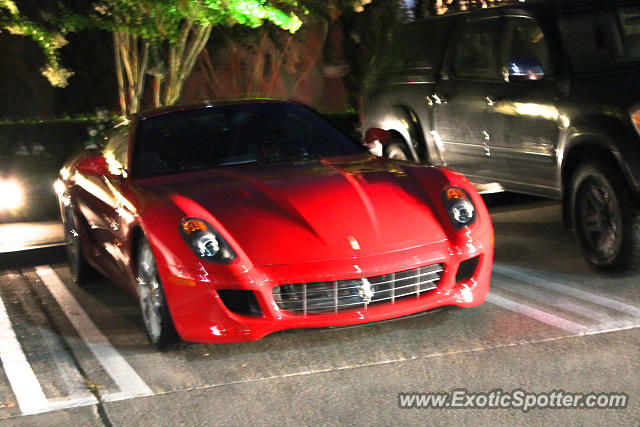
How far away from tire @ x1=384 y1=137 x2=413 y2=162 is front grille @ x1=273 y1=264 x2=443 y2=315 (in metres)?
4.04

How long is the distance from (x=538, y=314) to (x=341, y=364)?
1.39 metres

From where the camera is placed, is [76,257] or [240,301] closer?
[240,301]

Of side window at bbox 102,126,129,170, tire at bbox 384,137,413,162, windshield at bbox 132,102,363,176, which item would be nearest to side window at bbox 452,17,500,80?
tire at bbox 384,137,413,162

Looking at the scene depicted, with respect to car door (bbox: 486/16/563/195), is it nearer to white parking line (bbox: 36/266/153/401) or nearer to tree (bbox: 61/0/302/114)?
white parking line (bbox: 36/266/153/401)

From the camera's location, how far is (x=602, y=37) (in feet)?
24.5

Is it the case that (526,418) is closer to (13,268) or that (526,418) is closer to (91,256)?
(91,256)

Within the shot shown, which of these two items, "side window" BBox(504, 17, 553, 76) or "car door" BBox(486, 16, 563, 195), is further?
"side window" BBox(504, 17, 553, 76)

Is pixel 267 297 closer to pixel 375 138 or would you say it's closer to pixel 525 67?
pixel 375 138

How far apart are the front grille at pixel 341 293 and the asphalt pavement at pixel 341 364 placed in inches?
7.6

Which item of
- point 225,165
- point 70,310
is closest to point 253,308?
point 225,165

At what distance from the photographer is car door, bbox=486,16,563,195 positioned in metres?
7.42

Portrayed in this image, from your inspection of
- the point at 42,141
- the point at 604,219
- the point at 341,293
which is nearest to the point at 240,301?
the point at 341,293

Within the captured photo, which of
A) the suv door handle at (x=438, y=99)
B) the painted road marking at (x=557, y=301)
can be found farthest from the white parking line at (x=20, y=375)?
the suv door handle at (x=438, y=99)

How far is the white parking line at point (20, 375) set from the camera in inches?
194
